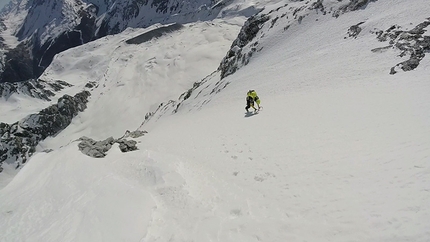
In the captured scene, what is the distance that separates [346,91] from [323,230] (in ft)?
51.3

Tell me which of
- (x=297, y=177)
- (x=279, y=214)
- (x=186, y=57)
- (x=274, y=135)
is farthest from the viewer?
(x=186, y=57)

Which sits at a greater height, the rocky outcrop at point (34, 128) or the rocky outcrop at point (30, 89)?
the rocky outcrop at point (30, 89)

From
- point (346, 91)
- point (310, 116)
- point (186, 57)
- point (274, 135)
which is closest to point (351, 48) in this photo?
point (346, 91)

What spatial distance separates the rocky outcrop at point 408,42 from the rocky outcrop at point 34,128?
136m

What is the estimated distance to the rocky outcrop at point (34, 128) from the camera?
13788cm

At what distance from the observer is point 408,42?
25734mm

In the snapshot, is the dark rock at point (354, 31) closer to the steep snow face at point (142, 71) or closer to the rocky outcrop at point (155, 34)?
the steep snow face at point (142, 71)

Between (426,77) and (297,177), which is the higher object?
(426,77)

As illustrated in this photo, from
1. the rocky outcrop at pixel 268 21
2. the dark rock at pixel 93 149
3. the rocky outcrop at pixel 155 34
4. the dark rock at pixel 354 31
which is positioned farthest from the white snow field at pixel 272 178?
the rocky outcrop at pixel 155 34

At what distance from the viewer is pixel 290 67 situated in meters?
35.1

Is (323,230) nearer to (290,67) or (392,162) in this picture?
(392,162)

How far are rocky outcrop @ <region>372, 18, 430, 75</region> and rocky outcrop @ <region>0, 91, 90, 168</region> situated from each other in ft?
447

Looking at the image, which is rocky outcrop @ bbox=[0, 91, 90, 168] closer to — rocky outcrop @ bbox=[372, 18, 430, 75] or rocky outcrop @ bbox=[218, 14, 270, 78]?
rocky outcrop @ bbox=[218, 14, 270, 78]

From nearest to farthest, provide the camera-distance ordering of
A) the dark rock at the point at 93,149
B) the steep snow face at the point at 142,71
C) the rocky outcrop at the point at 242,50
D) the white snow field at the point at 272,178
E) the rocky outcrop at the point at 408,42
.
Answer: the white snow field at the point at 272,178, the dark rock at the point at 93,149, the rocky outcrop at the point at 408,42, the rocky outcrop at the point at 242,50, the steep snow face at the point at 142,71
